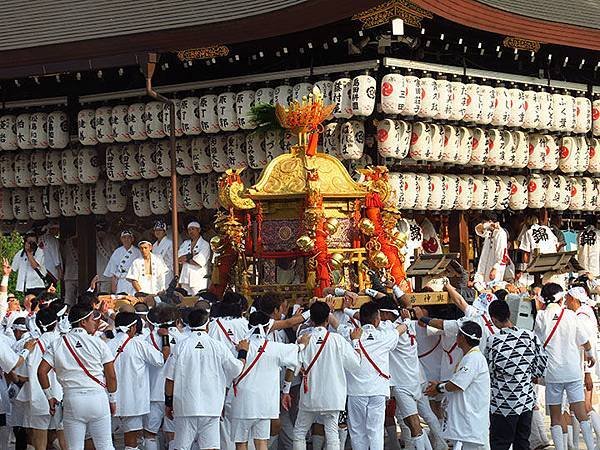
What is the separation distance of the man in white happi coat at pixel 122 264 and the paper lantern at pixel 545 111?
283 inches

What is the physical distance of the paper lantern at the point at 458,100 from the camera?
2048 cm

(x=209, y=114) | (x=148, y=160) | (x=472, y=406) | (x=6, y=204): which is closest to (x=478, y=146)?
(x=209, y=114)

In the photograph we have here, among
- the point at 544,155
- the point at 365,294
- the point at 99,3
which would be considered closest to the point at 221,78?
the point at 99,3

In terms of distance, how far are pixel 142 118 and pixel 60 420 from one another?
9458 mm

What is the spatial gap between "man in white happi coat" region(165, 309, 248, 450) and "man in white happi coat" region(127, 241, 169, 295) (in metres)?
8.06

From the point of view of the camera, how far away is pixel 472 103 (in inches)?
821

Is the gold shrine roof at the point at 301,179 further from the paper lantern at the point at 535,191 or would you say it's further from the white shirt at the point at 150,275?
the paper lantern at the point at 535,191

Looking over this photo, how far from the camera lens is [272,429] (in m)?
12.9

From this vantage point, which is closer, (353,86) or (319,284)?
(319,284)

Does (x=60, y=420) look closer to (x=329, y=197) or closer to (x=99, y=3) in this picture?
(x=329, y=197)

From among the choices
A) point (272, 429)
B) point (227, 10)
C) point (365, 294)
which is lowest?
point (272, 429)

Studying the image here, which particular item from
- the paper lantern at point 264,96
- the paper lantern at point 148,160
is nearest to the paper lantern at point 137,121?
the paper lantern at point 148,160

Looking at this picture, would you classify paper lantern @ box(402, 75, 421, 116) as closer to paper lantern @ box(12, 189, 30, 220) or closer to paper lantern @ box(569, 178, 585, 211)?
paper lantern @ box(569, 178, 585, 211)

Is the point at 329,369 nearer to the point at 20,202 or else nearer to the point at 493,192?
the point at 493,192
